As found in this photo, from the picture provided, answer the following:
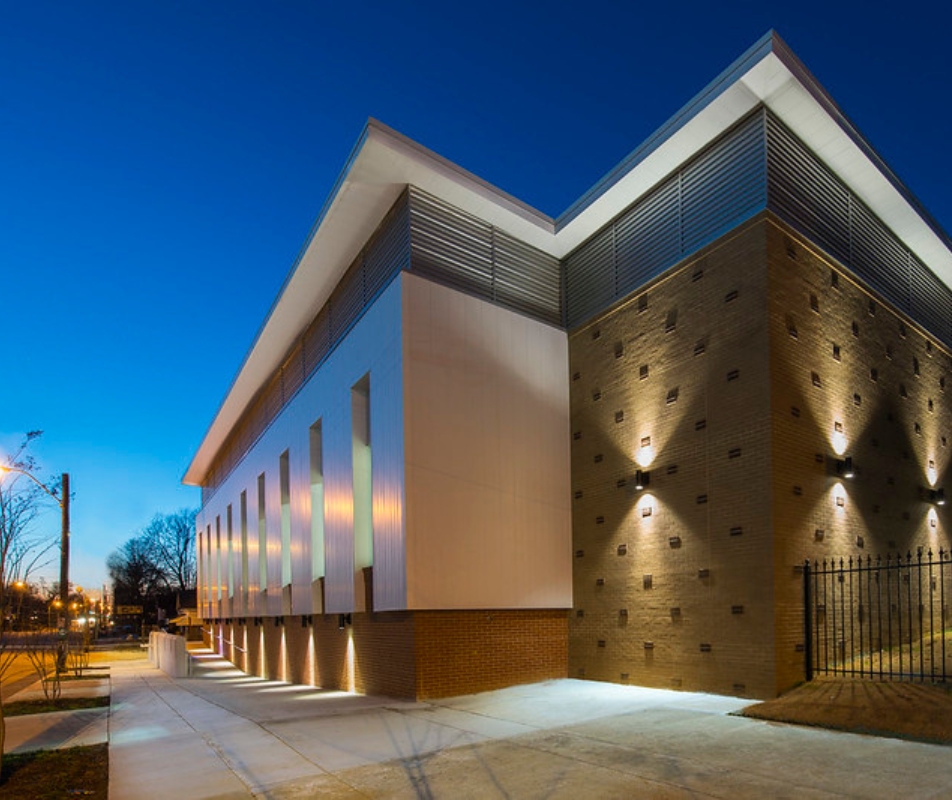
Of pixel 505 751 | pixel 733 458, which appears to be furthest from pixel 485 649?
pixel 733 458

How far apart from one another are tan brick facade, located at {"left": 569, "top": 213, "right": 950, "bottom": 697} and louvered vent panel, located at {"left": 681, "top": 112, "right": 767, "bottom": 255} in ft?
1.38

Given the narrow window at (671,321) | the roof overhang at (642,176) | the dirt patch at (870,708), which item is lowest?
the dirt patch at (870,708)

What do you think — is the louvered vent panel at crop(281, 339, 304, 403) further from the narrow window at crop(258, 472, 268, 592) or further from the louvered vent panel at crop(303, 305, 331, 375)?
the narrow window at crop(258, 472, 268, 592)

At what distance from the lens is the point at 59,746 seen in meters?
10.8

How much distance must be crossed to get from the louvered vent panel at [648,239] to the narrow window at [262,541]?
56.8ft

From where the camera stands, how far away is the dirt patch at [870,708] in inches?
329

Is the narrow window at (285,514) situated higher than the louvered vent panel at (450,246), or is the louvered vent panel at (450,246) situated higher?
the louvered vent panel at (450,246)

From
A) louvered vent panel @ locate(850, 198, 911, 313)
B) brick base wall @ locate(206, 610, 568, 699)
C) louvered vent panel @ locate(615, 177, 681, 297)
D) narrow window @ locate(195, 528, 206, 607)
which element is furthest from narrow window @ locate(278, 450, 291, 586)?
narrow window @ locate(195, 528, 206, 607)

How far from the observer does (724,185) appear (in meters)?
13.4

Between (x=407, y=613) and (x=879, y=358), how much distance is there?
10.6 meters

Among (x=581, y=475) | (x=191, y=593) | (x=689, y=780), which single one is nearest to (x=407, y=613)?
(x=581, y=475)

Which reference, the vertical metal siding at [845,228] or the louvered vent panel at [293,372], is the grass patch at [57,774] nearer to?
the vertical metal siding at [845,228]

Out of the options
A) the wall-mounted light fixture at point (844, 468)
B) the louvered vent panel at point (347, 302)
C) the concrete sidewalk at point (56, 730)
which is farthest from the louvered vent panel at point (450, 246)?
the concrete sidewalk at point (56, 730)

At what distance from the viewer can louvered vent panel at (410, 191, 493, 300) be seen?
602 inches
